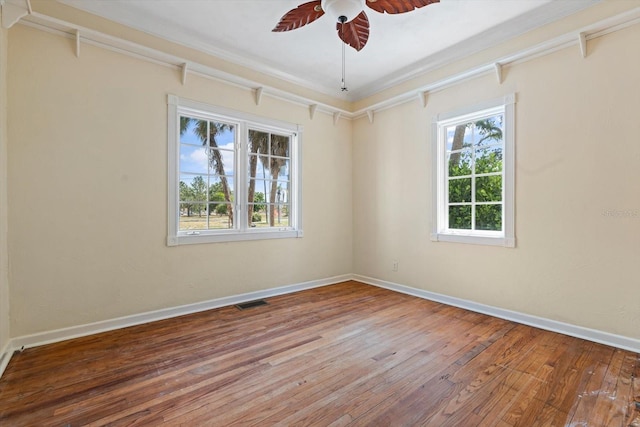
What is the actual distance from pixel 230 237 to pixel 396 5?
289 centimetres

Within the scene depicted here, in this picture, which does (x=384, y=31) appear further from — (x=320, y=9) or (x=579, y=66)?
(x=579, y=66)

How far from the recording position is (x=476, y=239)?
11.4 feet

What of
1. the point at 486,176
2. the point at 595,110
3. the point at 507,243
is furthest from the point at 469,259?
the point at 595,110

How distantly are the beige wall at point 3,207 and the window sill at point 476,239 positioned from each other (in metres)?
4.21

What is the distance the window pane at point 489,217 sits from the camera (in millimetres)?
3377

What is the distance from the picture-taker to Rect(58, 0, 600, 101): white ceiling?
280cm

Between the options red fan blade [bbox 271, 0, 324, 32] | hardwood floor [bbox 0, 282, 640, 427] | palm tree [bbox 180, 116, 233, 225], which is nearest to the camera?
hardwood floor [bbox 0, 282, 640, 427]

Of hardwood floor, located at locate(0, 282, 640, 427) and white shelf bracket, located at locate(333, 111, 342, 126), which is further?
white shelf bracket, located at locate(333, 111, 342, 126)

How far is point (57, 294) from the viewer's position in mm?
2650

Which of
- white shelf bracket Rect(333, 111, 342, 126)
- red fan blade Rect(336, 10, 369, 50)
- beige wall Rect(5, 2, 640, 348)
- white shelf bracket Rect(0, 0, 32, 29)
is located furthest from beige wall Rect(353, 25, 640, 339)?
white shelf bracket Rect(0, 0, 32, 29)

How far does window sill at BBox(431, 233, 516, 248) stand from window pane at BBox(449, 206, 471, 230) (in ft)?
0.54

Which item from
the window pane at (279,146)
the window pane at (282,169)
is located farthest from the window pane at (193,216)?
Answer: the window pane at (279,146)

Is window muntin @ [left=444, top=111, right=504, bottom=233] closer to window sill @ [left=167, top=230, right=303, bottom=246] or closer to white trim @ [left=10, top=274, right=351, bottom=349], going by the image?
window sill @ [left=167, top=230, right=303, bottom=246]

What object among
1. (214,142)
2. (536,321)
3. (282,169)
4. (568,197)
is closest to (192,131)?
(214,142)
